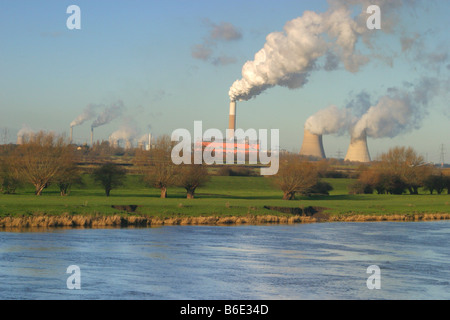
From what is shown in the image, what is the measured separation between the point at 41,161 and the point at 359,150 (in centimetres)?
6792

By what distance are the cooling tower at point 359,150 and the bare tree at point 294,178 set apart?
170ft

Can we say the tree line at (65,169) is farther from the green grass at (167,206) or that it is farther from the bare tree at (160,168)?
the green grass at (167,206)

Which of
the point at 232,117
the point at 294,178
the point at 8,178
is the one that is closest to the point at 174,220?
the point at 8,178

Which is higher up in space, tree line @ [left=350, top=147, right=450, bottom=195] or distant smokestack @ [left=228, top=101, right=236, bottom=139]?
distant smokestack @ [left=228, top=101, right=236, bottom=139]

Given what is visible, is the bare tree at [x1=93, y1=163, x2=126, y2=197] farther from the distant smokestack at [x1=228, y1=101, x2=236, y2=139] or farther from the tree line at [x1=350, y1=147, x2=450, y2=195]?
the distant smokestack at [x1=228, y1=101, x2=236, y2=139]

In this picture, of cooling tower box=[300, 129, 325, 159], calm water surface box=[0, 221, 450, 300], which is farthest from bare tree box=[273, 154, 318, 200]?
cooling tower box=[300, 129, 325, 159]

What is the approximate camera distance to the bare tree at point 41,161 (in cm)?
4578

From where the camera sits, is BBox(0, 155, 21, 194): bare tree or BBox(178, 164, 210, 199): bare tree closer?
BBox(0, 155, 21, 194): bare tree

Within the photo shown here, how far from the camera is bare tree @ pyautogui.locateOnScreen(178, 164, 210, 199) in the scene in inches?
1881

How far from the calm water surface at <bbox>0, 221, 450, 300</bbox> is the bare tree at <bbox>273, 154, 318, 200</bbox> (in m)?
18.8

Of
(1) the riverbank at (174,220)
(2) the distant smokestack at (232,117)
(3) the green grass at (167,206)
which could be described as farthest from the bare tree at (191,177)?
(2) the distant smokestack at (232,117)

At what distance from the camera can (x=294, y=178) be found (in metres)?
50.5

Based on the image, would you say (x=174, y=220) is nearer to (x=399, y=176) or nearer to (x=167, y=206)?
(x=167, y=206)
